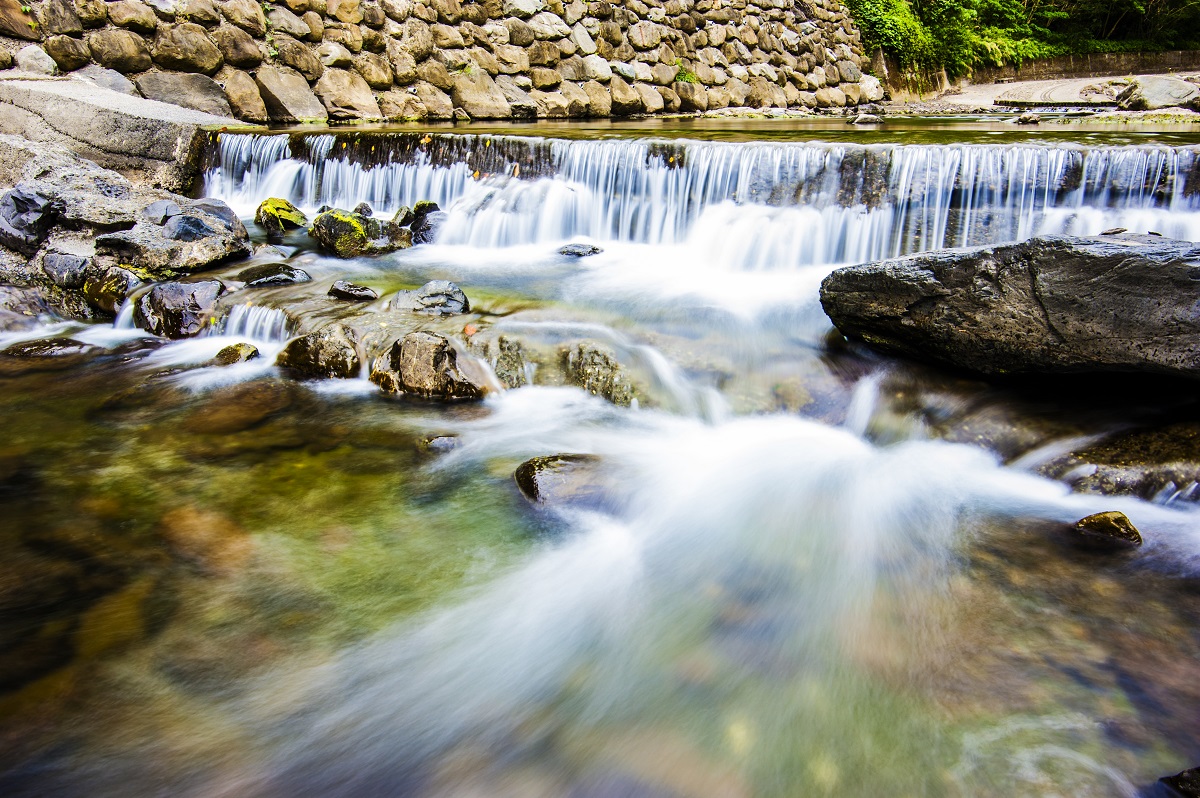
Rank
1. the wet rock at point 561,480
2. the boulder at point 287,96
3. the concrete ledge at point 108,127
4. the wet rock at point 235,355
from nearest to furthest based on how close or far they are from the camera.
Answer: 1. the wet rock at point 561,480
2. the wet rock at point 235,355
3. the concrete ledge at point 108,127
4. the boulder at point 287,96

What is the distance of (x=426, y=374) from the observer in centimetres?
404

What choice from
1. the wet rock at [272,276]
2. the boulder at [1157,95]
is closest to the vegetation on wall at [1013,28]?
the boulder at [1157,95]

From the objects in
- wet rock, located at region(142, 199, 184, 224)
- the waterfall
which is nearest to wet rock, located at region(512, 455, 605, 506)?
the waterfall

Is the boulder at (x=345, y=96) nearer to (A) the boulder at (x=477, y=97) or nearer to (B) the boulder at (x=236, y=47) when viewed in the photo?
(B) the boulder at (x=236, y=47)

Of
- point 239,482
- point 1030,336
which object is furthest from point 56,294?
point 1030,336

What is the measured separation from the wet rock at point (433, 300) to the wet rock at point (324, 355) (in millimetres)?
502

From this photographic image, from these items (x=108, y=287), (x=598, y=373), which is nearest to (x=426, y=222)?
(x=108, y=287)

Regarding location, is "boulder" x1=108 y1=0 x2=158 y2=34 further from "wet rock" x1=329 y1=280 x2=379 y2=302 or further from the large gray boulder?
the large gray boulder

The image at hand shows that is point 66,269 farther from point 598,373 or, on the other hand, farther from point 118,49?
point 118,49

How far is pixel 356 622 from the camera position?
2.40 m

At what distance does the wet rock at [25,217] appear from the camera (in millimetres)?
5820

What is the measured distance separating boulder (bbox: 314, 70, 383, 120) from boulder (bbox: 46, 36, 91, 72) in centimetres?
300

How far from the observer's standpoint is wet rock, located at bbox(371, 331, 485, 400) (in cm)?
404

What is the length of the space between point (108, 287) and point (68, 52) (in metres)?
5.54
